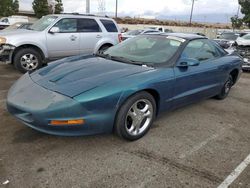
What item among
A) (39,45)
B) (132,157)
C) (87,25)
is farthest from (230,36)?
(132,157)

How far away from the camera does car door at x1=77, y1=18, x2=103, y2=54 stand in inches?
314

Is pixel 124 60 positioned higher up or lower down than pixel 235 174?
higher up

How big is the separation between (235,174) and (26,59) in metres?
6.11

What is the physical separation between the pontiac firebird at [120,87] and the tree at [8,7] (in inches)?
1662

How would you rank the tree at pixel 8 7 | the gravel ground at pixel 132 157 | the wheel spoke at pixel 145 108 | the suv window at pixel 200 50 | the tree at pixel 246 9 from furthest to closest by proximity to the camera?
1. the tree at pixel 8 7
2. the tree at pixel 246 9
3. the suv window at pixel 200 50
4. the wheel spoke at pixel 145 108
5. the gravel ground at pixel 132 157

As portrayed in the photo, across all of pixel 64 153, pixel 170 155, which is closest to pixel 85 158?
pixel 64 153

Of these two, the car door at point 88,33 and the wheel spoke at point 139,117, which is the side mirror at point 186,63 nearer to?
the wheel spoke at point 139,117

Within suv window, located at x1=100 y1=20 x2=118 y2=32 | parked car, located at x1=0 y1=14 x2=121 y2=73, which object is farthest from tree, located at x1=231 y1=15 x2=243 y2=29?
parked car, located at x1=0 y1=14 x2=121 y2=73

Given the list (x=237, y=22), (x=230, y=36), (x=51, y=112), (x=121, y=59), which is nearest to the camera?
(x=51, y=112)

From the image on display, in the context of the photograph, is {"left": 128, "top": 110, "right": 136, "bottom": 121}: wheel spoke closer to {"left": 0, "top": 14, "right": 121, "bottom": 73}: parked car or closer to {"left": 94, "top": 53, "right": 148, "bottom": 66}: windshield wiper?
{"left": 94, "top": 53, "right": 148, "bottom": 66}: windshield wiper

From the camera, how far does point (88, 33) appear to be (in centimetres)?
806

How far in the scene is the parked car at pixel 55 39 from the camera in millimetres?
6992

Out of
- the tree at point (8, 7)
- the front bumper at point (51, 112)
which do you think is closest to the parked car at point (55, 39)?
the front bumper at point (51, 112)

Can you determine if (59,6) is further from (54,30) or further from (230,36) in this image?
(54,30)
